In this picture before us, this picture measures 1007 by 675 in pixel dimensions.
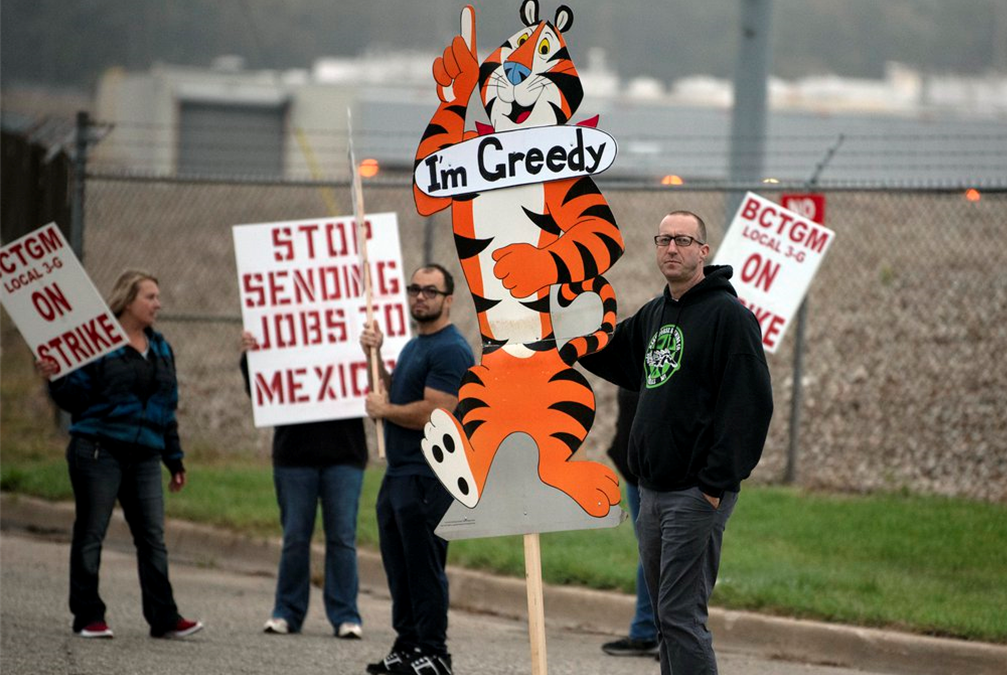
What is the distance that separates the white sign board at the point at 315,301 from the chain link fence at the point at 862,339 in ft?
7.70

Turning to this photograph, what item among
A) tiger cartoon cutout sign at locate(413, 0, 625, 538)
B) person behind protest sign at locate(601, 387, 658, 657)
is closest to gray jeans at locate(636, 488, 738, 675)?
tiger cartoon cutout sign at locate(413, 0, 625, 538)

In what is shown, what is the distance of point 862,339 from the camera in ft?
49.2

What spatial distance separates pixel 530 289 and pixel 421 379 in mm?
1653

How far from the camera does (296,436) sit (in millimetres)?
8617

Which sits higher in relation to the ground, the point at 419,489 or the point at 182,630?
the point at 419,489

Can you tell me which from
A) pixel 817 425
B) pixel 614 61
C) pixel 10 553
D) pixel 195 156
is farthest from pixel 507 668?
pixel 614 61

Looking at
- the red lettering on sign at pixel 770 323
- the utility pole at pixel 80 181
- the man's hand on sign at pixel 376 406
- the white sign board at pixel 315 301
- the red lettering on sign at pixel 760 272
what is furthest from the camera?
the utility pole at pixel 80 181

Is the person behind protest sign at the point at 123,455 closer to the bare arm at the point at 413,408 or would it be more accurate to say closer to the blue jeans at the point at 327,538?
the blue jeans at the point at 327,538

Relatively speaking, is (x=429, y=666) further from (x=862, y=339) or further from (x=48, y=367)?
(x=862, y=339)

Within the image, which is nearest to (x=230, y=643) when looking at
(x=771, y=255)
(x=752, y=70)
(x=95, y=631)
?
(x=95, y=631)

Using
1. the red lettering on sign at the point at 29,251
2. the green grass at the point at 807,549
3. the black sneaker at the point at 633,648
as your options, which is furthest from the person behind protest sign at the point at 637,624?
the red lettering on sign at the point at 29,251

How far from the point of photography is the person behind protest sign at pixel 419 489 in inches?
283

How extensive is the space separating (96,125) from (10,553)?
15.8 ft

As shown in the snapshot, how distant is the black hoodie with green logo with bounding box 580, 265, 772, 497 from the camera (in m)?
5.44
